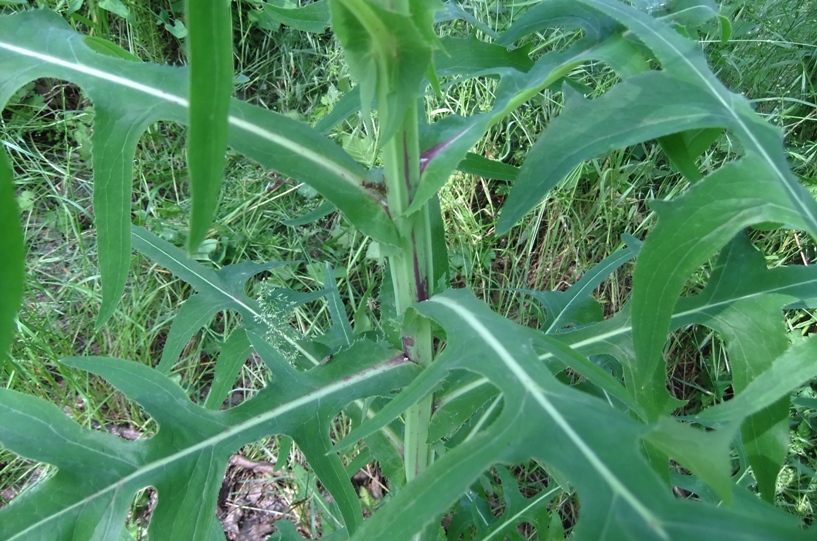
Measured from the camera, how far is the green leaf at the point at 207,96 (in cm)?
37

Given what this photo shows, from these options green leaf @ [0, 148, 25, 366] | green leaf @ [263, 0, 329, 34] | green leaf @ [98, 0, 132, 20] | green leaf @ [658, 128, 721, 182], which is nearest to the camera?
green leaf @ [0, 148, 25, 366]

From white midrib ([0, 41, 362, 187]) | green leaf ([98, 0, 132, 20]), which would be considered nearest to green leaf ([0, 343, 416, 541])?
white midrib ([0, 41, 362, 187])

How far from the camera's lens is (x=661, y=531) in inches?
15.1

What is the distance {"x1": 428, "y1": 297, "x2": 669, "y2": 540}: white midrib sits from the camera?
1.30ft

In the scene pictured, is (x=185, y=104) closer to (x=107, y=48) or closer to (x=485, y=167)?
(x=107, y=48)

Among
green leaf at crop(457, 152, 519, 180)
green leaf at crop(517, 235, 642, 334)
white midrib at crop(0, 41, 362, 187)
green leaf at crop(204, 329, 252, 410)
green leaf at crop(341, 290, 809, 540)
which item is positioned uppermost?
white midrib at crop(0, 41, 362, 187)

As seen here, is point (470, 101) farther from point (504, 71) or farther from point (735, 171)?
point (735, 171)

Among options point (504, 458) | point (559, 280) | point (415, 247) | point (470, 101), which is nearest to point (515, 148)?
point (470, 101)

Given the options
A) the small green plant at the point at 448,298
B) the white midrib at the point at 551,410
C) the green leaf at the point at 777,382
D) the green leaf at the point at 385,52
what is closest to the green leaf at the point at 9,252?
the small green plant at the point at 448,298

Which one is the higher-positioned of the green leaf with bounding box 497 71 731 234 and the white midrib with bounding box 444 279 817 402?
the green leaf with bounding box 497 71 731 234

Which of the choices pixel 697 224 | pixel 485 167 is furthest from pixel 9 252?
pixel 485 167

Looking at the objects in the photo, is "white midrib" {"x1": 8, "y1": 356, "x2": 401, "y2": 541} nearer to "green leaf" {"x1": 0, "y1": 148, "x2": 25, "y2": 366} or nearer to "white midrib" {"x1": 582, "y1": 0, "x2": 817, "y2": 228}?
"green leaf" {"x1": 0, "y1": 148, "x2": 25, "y2": 366}

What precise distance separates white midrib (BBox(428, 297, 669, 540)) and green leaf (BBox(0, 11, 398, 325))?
0.13 meters

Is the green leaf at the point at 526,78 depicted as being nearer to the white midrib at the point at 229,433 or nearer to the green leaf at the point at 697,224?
the green leaf at the point at 697,224
